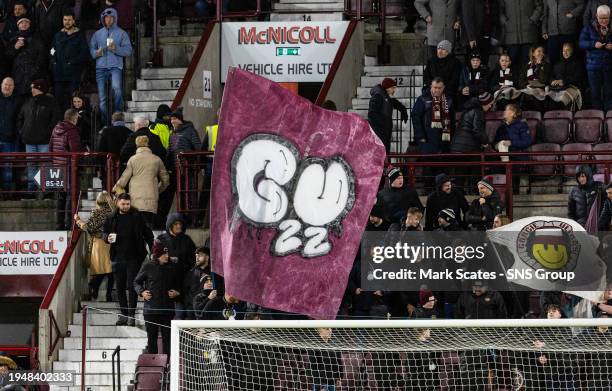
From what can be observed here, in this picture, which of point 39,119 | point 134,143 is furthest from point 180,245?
point 39,119

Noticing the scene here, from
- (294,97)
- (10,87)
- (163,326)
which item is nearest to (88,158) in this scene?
(10,87)

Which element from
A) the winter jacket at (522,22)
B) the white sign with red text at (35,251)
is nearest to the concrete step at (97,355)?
the white sign with red text at (35,251)

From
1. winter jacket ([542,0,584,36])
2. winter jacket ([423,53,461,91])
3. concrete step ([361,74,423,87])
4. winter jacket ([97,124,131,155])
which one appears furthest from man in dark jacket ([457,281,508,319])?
concrete step ([361,74,423,87])

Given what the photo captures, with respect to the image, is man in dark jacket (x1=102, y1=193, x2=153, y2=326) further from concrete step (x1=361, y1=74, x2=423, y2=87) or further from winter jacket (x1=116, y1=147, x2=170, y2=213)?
concrete step (x1=361, y1=74, x2=423, y2=87)

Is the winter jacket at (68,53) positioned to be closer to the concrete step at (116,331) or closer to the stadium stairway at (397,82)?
the stadium stairway at (397,82)

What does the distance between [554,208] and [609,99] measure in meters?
2.07

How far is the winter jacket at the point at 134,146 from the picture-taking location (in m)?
26.9

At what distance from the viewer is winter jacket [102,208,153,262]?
25.8 metres

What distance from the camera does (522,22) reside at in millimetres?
29156

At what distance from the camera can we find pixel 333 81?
28.5 metres

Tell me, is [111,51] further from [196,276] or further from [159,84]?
[196,276]

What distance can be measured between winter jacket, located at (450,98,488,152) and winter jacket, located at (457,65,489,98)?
106cm

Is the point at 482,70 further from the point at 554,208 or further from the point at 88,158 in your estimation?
the point at 88,158

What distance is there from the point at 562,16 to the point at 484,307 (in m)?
6.15
